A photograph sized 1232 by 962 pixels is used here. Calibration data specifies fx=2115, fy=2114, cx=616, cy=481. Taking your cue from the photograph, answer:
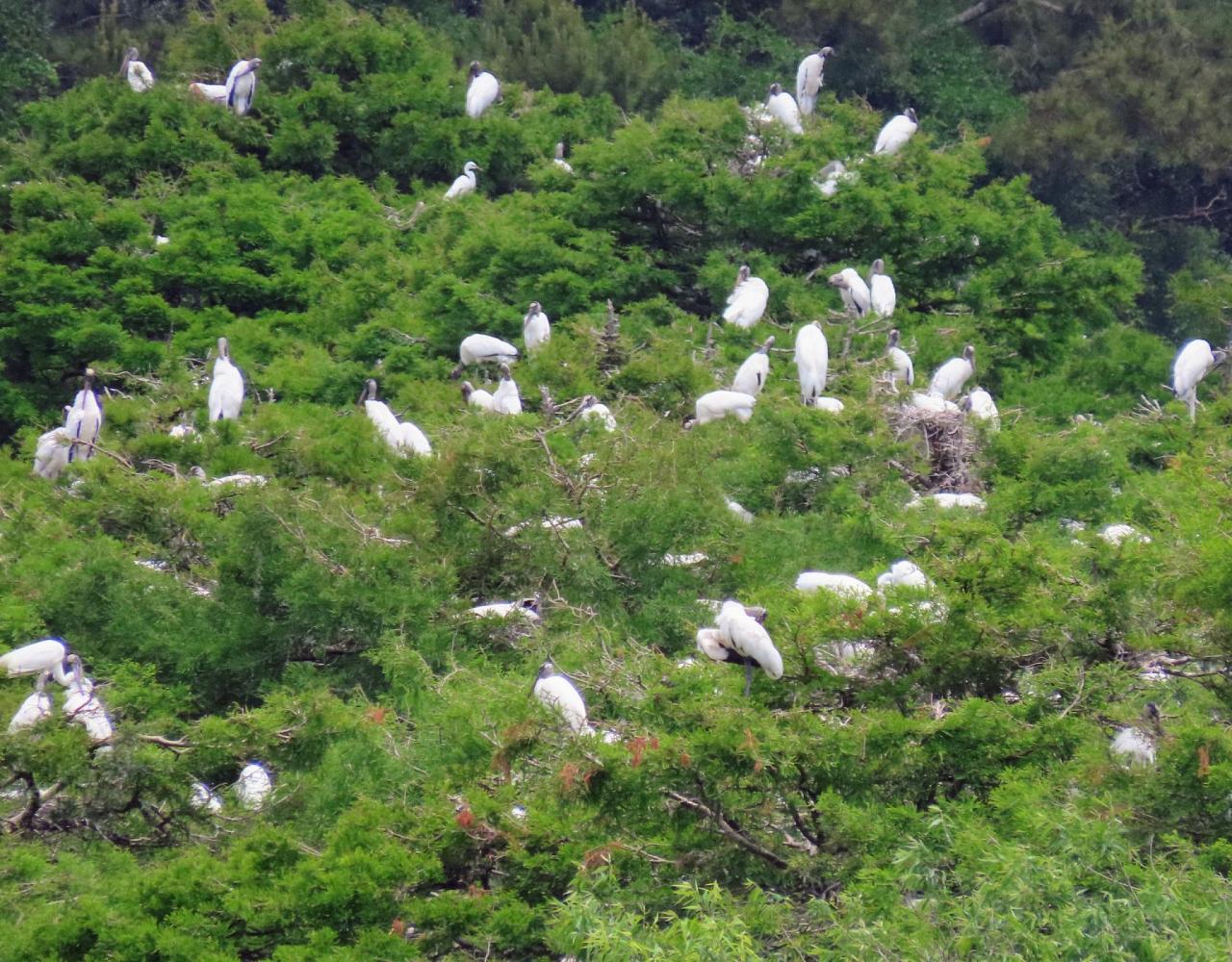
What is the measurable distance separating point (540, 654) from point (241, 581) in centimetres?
219

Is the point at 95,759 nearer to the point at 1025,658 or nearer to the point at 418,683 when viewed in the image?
the point at 418,683

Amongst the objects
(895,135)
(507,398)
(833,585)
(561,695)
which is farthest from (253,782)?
(895,135)

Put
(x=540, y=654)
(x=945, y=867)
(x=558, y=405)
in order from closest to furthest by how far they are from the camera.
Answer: (x=945, y=867) → (x=540, y=654) → (x=558, y=405)

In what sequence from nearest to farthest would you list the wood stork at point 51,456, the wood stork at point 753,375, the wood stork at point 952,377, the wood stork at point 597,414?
the wood stork at point 597,414, the wood stork at point 51,456, the wood stork at point 753,375, the wood stork at point 952,377

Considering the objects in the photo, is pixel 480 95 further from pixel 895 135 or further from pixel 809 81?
pixel 895 135

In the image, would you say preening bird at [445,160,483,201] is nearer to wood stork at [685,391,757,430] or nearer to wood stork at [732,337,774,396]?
wood stork at [732,337,774,396]

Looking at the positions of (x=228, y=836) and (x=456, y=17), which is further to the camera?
(x=456, y=17)

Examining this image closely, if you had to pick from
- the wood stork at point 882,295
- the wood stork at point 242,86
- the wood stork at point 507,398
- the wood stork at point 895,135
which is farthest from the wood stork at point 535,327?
the wood stork at point 242,86

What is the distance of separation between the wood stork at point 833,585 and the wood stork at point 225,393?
5.41 metres

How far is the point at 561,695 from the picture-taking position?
27.0 ft

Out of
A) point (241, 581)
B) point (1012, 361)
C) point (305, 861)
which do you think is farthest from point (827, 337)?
point (305, 861)

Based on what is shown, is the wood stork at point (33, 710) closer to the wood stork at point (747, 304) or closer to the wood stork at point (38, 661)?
the wood stork at point (38, 661)

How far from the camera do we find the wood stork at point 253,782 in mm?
8586

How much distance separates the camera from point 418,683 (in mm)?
9570
